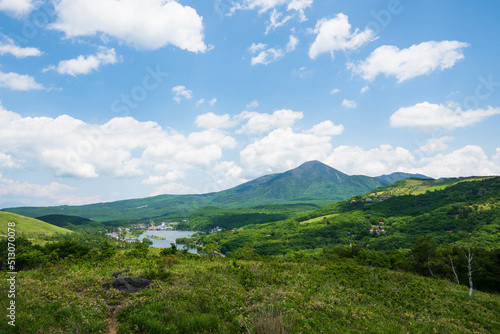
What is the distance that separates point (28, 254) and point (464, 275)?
47.2 meters

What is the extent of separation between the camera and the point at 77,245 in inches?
721

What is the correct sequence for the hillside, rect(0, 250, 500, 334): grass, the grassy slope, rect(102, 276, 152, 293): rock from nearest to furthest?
rect(0, 250, 500, 334): grass → rect(102, 276, 152, 293): rock → the grassy slope → the hillside

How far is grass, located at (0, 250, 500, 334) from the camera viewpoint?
26.4ft

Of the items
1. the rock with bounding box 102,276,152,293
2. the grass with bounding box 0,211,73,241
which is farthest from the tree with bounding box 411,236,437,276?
the grass with bounding box 0,211,73,241

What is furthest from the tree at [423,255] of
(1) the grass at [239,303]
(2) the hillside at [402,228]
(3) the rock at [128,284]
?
(2) the hillside at [402,228]

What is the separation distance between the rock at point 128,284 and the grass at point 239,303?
417 millimetres

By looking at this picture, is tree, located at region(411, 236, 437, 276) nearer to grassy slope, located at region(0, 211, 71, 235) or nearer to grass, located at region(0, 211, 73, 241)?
grass, located at region(0, 211, 73, 241)

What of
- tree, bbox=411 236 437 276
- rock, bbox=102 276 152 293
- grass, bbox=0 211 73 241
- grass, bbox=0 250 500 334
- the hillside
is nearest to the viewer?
grass, bbox=0 250 500 334

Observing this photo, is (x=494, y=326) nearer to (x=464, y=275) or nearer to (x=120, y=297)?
(x=120, y=297)

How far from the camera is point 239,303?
33.2 feet

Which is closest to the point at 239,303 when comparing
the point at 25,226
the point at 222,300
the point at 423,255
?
the point at 222,300

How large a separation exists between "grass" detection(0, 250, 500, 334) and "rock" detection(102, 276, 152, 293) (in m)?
0.42

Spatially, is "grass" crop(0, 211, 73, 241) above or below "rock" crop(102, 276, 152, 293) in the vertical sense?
below

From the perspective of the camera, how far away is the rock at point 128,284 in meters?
11.0
